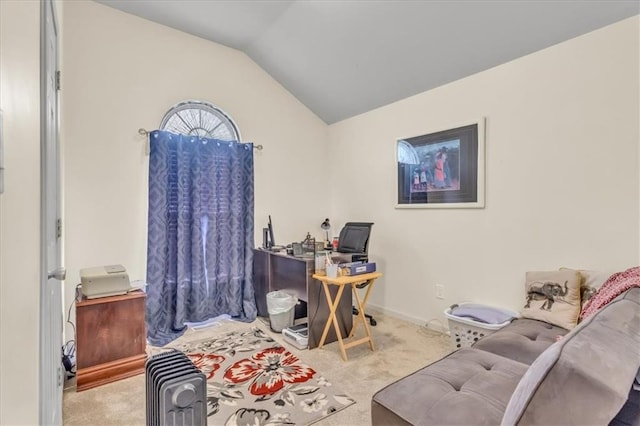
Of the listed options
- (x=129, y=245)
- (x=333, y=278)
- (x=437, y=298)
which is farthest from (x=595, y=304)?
(x=129, y=245)

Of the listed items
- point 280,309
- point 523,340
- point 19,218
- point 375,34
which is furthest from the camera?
point 280,309

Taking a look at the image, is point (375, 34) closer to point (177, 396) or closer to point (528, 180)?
point (528, 180)

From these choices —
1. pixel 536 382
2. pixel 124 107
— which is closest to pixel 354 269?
pixel 536 382

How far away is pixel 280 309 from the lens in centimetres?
304

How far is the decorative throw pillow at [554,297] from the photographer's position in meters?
2.05

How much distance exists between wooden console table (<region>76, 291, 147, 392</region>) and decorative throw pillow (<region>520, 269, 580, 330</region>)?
9.37 feet

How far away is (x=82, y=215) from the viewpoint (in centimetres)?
273

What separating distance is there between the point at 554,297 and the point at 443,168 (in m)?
1.39

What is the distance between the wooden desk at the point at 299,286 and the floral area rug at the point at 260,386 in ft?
1.26

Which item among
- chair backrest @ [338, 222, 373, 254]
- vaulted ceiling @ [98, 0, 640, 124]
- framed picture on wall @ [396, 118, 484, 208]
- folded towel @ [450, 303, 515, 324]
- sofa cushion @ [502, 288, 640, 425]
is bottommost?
folded towel @ [450, 303, 515, 324]

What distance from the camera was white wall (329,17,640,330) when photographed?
6.79 feet

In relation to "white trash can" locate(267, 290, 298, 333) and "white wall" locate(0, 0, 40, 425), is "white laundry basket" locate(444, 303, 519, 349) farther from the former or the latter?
"white wall" locate(0, 0, 40, 425)

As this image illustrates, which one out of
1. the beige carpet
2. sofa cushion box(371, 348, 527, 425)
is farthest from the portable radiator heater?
the beige carpet

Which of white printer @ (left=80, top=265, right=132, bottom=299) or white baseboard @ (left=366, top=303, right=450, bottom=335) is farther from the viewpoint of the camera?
white baseboard @ (left=366, top=303, right=450, bottom=335)
